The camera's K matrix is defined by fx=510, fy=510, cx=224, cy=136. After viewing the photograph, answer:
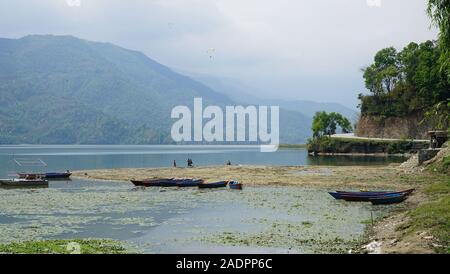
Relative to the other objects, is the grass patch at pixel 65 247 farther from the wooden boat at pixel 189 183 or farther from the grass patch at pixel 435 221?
the wooden boat at pixel 189 183

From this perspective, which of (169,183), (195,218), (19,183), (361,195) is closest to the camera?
(195,218)

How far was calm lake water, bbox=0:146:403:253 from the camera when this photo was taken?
104ft

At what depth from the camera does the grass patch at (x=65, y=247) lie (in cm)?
2794

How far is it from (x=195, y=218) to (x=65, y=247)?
49.3 ft

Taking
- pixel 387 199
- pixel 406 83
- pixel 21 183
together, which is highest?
pixel 406 83

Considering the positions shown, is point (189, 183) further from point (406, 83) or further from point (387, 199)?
point (406, 83)

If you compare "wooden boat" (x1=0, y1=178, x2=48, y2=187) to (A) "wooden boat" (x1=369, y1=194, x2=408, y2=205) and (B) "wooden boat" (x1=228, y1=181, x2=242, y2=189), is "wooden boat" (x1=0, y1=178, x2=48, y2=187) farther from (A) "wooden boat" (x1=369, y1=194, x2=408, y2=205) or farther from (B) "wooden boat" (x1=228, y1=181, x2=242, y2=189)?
(A) "wooden boat" (x1=369, y1=194, x2=408, y2=205)

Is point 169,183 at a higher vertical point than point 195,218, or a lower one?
higher

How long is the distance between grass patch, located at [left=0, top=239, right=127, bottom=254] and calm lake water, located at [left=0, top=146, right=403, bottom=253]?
62.0 inches

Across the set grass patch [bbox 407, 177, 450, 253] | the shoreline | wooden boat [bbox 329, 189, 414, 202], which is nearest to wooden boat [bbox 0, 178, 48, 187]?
the shoreline

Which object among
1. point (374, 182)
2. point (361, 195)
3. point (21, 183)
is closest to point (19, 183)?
point (21, 183)

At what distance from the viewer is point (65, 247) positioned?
1147 inches

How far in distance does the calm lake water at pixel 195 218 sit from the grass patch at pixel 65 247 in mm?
1574

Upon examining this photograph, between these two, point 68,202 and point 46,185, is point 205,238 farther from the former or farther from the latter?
point 46,185
